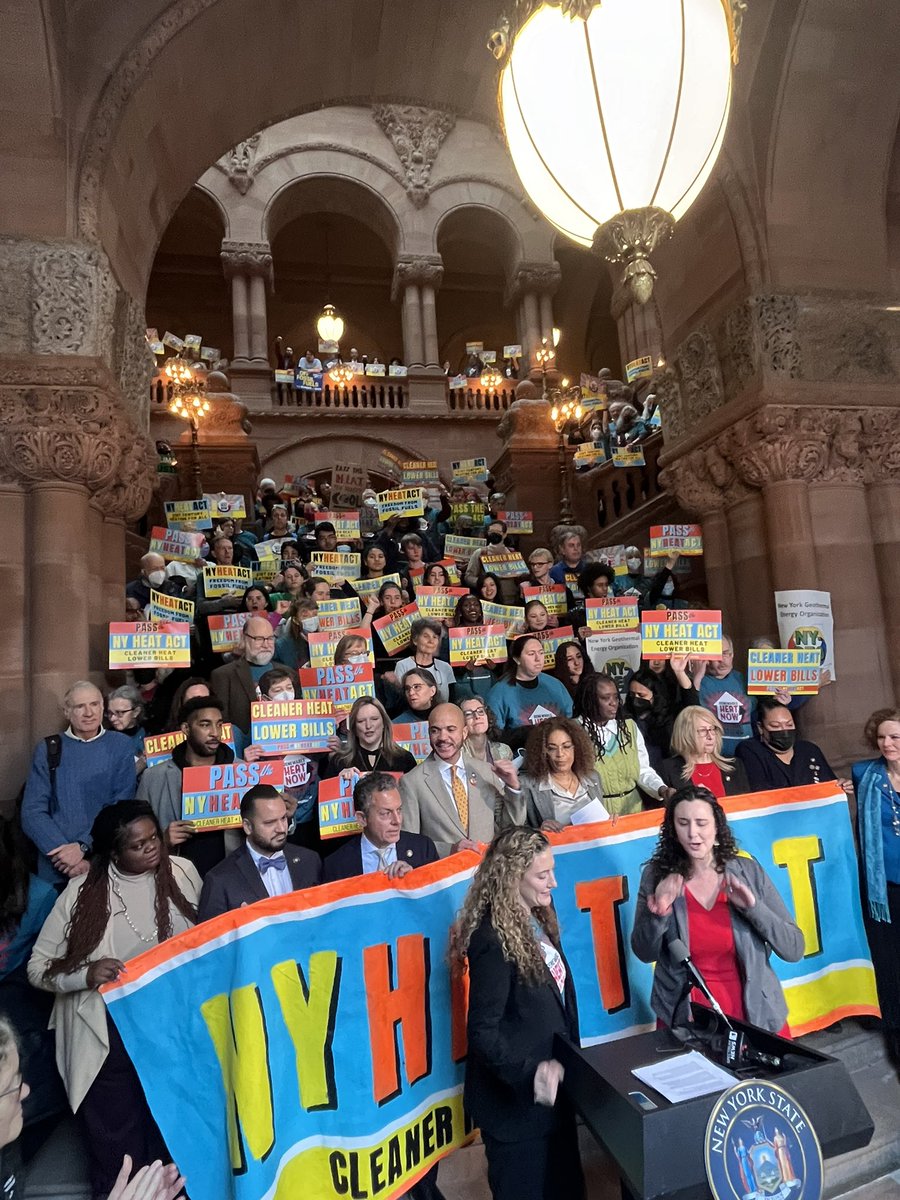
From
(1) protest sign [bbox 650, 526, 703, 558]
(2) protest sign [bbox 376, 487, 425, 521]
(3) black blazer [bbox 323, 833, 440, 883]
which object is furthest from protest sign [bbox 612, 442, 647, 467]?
(3) black blazer [bbox 323, 833, 440, 883]

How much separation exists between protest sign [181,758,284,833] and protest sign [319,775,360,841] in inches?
13.0

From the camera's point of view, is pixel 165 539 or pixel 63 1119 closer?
pixel 63 1119

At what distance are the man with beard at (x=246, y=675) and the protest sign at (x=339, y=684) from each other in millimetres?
106

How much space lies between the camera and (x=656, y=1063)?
214 cm

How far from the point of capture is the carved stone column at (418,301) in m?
19.8

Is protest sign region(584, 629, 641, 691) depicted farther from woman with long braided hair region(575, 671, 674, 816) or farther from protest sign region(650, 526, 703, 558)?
woman with long braided hair region(575, 671, 674, 816)

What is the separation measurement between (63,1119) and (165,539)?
5.10 m

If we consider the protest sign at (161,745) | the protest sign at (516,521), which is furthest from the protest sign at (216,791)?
the protest sign at (516,521)

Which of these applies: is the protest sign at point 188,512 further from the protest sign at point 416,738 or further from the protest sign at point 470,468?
the protest sign at point 470,468

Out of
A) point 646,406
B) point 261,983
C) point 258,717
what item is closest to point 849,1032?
point 261,983

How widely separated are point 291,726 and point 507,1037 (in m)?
2.23

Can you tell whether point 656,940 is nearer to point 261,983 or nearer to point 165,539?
point 261,983

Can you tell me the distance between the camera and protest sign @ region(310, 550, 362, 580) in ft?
23.9

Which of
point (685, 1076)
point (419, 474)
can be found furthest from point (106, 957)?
point (419, 474)
